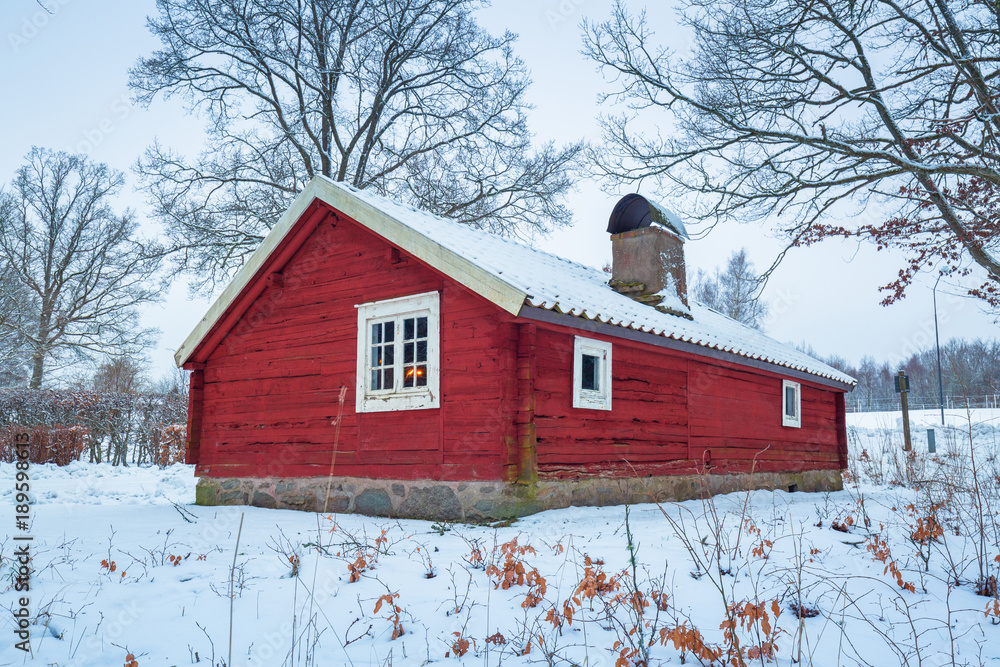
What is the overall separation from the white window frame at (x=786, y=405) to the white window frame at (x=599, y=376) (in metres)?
5.95

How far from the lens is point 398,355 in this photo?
8.23 meters

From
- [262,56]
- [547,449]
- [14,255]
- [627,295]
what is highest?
[262,56]

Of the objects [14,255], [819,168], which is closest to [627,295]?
[819,168]

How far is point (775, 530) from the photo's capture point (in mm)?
6227

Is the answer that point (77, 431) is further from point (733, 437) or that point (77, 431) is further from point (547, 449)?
point (733, 437)

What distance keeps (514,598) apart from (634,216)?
8.72 metres

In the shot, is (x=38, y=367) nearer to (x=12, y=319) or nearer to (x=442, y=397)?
(x=12, y=319)

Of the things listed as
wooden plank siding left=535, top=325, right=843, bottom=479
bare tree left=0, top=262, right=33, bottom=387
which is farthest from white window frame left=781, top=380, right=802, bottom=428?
bare tree left=0, top=262, right=33, bottom=387

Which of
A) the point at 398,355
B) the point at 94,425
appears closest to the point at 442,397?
the point at 398,355

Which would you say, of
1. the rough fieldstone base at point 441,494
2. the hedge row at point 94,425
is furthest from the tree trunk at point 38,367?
the rough fieldstone base at point 441,494

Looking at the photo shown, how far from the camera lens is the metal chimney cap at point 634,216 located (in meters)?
11.4

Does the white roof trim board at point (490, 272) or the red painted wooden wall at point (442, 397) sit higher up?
the white roof trim board at point (490, 272)

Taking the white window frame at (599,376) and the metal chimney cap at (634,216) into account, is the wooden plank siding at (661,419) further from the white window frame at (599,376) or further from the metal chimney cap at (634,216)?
the metal chimney cap at (634,216)

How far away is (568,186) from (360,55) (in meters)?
6.43
